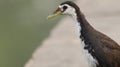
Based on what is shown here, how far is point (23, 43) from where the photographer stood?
10.9 metres

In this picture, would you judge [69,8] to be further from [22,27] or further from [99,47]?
[22,27]

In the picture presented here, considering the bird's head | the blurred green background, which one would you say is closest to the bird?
the bird's head

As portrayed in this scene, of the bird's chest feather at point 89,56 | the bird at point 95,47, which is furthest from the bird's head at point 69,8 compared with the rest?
the bird's chest feather at point 89,56

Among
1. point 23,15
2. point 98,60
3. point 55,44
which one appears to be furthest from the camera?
point 23,15

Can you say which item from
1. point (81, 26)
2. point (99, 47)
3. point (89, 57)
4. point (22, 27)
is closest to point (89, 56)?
point (89, 57)

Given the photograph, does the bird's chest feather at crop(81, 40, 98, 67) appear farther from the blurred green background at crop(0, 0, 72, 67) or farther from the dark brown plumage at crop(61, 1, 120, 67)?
the blurred green background at crop(0, 0, 72, 67)

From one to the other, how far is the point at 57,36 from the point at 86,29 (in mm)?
2365

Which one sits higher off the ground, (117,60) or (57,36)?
(57,36)

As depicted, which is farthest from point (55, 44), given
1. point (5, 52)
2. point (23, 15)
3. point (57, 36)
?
point (23, 15)

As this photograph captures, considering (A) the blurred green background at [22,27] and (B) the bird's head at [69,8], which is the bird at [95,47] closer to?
(B) the bird's head at [69,8]

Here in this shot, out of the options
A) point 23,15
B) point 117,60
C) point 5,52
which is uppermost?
point 23,15

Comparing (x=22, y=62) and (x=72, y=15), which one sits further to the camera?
(x=22, y=62)

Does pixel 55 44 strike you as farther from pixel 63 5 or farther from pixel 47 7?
pixel 47 7

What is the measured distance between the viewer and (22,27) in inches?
460
